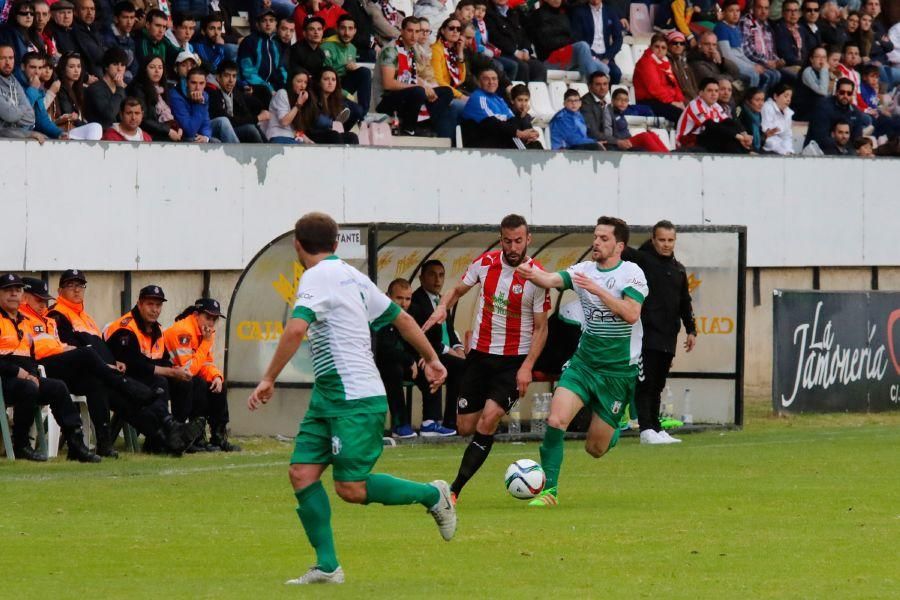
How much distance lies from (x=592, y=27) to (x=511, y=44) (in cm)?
168

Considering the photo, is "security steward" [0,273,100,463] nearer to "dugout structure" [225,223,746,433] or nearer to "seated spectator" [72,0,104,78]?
"dugout structure" [225,223,746,433]

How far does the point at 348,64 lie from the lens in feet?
74.5

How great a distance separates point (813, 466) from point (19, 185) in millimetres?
8462

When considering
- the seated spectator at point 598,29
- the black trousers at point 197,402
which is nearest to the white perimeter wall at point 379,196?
the black trousers at point 197,402

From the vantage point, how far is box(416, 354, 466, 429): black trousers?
18984 mm

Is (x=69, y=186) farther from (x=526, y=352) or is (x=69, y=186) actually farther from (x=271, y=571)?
(x=271, y=571)

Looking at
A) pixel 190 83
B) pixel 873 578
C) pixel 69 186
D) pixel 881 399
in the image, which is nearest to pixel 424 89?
pixel 190 83

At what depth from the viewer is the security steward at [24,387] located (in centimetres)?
1562

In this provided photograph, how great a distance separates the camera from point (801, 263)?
2580cm

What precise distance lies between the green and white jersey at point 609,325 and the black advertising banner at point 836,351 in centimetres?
886

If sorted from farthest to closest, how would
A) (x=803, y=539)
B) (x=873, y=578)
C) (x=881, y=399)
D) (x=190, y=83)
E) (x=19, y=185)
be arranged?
(x=881, y=399)
(x=190, y=83)
(x=19, y=185)
(x=803, y=539)
(x=873, y=578)

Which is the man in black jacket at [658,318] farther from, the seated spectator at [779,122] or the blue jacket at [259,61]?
the seated spectator at [779,122]

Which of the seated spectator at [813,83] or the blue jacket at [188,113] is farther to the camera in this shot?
the seated spectator at [813,83]

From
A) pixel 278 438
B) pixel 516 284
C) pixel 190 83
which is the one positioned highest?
pixel 190 83
